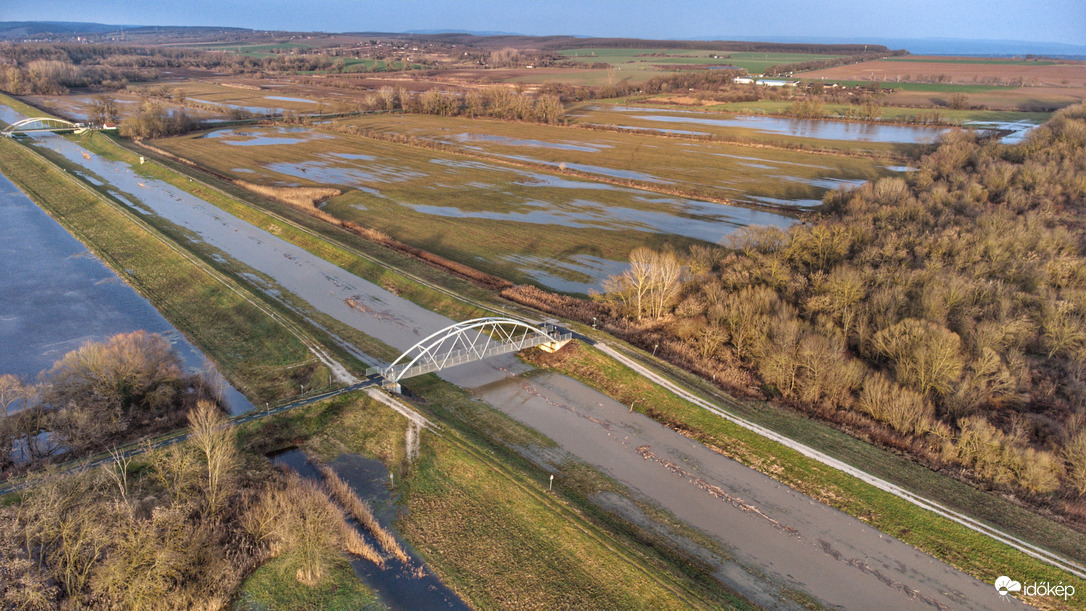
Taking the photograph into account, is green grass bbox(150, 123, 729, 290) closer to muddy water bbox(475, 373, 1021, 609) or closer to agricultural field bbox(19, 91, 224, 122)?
muddy water bbox(475, 373, 1021, 609)

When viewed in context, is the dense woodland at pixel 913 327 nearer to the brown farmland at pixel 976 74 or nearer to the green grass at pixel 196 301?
the green grass at pixel 196 301

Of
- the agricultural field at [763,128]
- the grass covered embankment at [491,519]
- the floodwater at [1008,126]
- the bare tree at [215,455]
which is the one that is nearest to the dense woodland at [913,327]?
the grass covered embankment at [491,519]

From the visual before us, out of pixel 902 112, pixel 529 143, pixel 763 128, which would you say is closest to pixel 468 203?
pixel 529 143

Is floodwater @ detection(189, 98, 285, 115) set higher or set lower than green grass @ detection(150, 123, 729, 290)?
higher

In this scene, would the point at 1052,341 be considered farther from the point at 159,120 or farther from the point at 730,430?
the point at 159,120

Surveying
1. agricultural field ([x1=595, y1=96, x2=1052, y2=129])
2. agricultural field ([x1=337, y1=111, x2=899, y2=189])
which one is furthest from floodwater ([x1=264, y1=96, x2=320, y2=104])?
agricultural field ([x1=595, y1=96, x2=1052, y2=129])

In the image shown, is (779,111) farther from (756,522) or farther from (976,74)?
(756,522)
